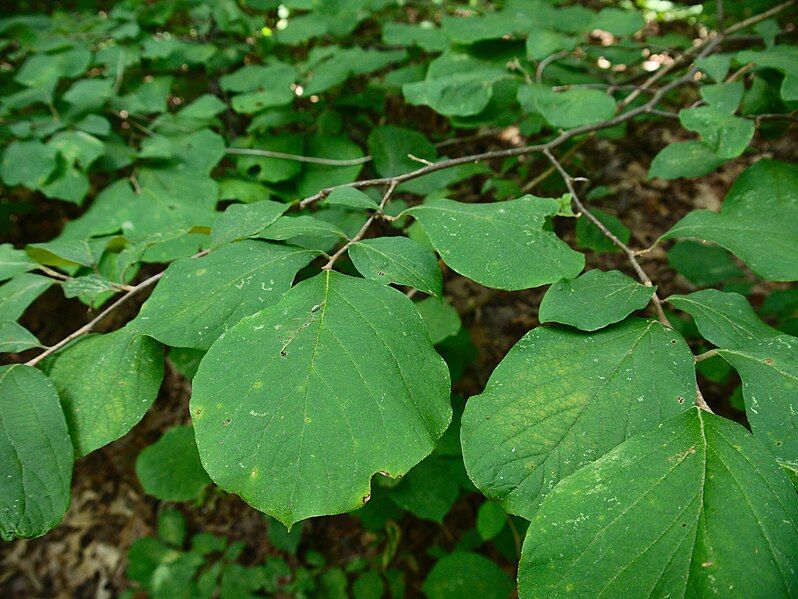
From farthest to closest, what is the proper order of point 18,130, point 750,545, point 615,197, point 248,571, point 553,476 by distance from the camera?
point 615,197 < point 248,571 < point 18,130 < point 553,476 < point 750,545

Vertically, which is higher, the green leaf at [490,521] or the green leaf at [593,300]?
the green leaf at [593,300]

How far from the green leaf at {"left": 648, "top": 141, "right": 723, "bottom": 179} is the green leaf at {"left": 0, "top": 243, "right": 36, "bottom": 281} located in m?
1.65

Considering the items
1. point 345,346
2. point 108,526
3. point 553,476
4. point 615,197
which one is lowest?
point 108,526

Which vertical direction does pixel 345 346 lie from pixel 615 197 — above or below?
above

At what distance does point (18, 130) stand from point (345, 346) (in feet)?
6.85

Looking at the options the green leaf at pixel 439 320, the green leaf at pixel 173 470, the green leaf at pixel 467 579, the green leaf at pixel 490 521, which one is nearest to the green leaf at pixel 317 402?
the green leaf at pixel 439 320

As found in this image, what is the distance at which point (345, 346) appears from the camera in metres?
0.72

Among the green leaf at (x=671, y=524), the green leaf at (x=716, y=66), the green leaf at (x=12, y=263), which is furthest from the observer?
the green leaf at (x=716, y=66)

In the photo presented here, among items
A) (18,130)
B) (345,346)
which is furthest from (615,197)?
(18,130)

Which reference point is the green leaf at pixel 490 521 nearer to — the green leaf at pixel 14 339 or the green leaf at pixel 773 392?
the green leaf at pixel 773 392

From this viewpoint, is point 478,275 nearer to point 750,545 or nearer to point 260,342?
point 260,342

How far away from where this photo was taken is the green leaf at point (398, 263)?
84 centimetres

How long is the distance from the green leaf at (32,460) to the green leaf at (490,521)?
1.33 m

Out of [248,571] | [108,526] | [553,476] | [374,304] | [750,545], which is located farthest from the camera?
[108,526]
